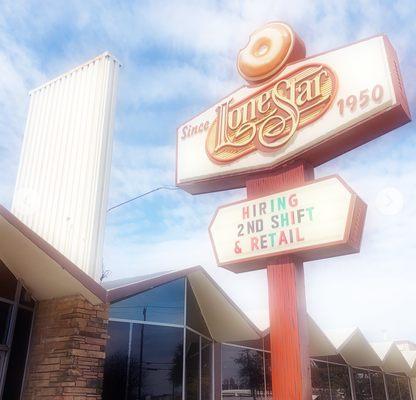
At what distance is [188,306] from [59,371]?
4800 mm

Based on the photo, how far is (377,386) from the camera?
80.7ft

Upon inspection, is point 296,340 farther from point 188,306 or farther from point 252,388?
point 252,388

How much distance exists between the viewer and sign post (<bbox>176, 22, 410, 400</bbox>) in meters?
6.82

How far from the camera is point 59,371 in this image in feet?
22.5

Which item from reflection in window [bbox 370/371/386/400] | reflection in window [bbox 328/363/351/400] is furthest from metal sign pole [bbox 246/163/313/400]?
reflection in window [bbox 370/371/386/400]

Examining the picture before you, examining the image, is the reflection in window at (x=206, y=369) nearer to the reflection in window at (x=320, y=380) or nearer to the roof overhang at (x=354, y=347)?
the roof overhang at (x=354, y=347)

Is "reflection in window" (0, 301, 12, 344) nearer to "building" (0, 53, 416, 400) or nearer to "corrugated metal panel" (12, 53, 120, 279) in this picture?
"building" (0, 53, 416, 400)

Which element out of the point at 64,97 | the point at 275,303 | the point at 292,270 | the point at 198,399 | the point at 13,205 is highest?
the point at 64,97

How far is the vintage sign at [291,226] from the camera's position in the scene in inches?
264

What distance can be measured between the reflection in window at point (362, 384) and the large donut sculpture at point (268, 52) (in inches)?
695

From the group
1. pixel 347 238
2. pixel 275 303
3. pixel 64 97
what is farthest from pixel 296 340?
pixel 64 97

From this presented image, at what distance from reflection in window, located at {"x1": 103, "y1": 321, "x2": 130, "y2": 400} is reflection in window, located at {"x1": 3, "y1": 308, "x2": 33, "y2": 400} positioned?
5.75 feet

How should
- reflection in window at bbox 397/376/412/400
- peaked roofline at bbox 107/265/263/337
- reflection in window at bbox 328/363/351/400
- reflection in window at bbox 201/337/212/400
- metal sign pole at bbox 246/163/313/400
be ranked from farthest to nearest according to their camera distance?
reflection in window at bbox 397/376/412/400 → reflection in window at bbox 328/363/351/400 → reflection in window at bbox 201/337/212/400 → peaked roofline at bbox 107/265/263/337 → metal sign pole at bbox 246/163/313/400

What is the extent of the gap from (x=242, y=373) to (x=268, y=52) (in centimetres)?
940
